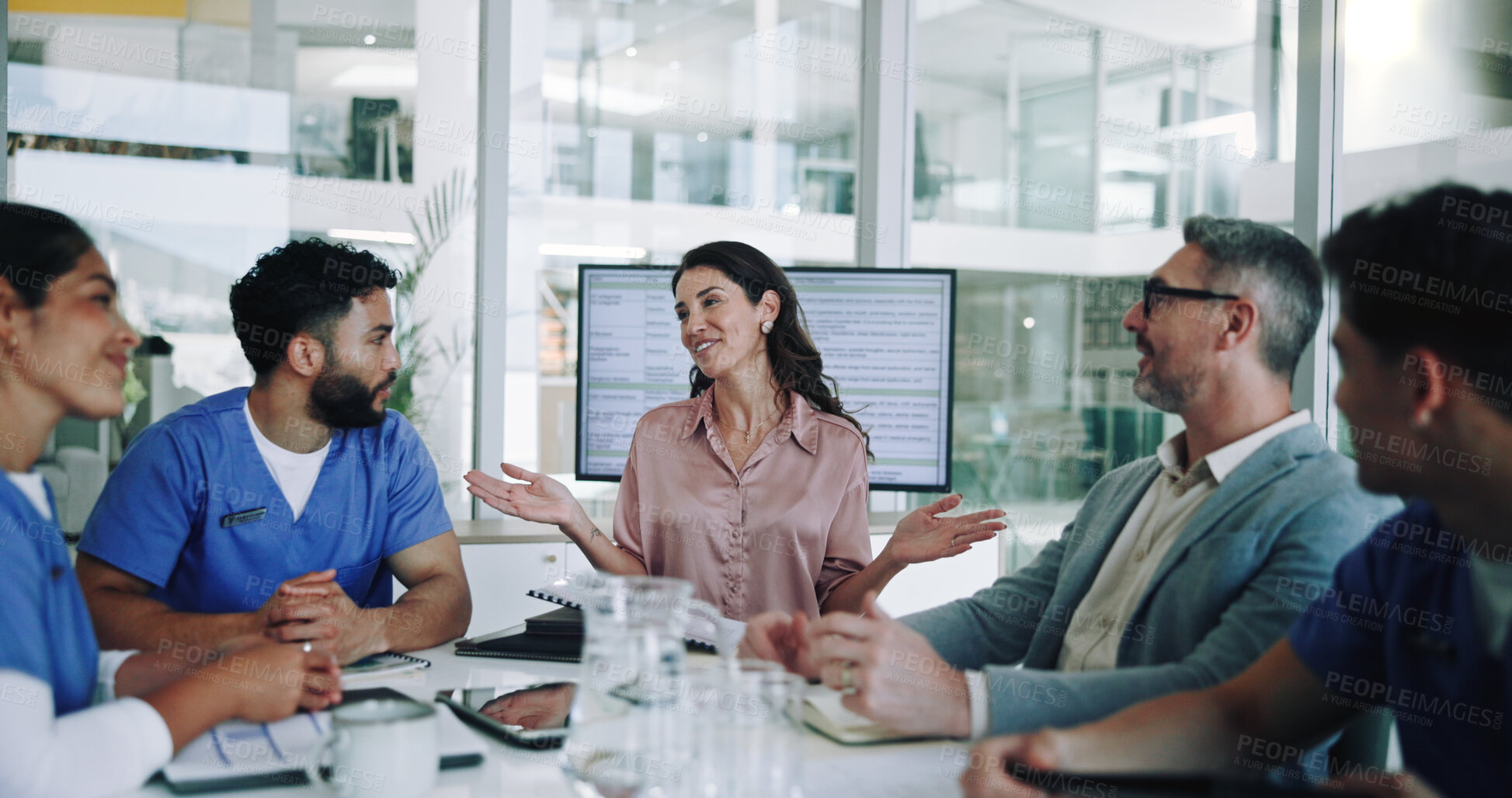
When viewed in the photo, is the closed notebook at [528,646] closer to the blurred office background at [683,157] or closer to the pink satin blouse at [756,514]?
the pink satin blouse at [756,514]

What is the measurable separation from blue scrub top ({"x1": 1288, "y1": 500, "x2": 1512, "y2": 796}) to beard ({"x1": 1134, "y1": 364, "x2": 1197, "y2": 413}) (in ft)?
1.33

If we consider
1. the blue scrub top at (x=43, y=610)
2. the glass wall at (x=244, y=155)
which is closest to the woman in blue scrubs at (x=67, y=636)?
the blue scrub top at (x=43, y=610)

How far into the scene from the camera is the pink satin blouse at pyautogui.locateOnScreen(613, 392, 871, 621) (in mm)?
2416

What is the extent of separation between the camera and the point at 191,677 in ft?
4.14

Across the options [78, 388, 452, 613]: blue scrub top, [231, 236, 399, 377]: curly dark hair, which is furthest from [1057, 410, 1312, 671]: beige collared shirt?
[231, 236, 399, 377]: curly dark hair

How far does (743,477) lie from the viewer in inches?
97.3

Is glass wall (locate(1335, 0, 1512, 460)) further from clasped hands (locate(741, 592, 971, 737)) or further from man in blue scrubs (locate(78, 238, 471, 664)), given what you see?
man in blue scrubs (locate(78, 238, 471, 664))

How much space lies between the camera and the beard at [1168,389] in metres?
1.61

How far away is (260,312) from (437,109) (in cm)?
199

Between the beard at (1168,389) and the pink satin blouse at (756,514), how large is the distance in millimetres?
902

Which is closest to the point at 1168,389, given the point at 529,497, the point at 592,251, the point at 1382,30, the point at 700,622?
the point at 700,622

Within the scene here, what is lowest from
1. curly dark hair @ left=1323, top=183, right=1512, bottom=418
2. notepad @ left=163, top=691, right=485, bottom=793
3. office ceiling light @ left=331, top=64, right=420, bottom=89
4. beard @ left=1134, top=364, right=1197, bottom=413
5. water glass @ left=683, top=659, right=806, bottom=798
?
notepad @ left=163, top=691, right=485, bottom=793

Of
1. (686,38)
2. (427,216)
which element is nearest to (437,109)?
(427,216)

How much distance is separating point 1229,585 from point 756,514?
1.22m
